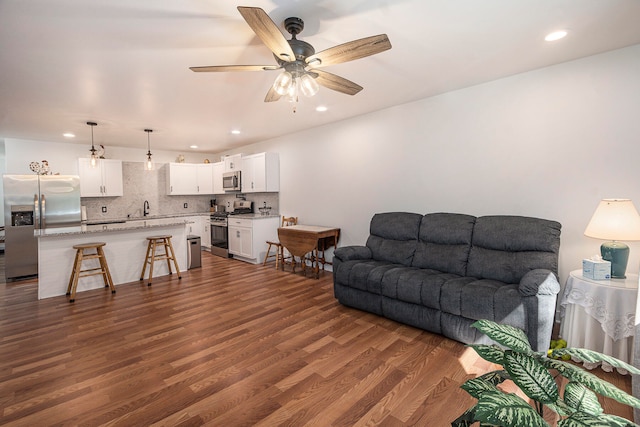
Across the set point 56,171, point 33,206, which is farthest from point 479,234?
point 56,171

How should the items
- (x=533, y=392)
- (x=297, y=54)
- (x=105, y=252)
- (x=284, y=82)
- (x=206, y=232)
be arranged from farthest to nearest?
(x=206, y=232), (x=105, y=252), (x=284, y=82), (x=297, y=54), (x=533, y=392)

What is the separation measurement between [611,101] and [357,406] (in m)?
3.22

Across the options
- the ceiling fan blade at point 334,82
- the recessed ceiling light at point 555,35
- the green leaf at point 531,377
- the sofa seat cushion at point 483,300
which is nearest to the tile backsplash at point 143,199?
the ceiling fan blade at point 334,82

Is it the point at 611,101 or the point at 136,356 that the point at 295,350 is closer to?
the point at 136,356

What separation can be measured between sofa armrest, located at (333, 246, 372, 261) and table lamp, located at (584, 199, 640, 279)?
2060mm

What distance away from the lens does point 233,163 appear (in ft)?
21.4

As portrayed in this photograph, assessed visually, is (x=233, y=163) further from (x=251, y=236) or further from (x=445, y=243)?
(x=445, y=243)

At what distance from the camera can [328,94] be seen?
3477mm

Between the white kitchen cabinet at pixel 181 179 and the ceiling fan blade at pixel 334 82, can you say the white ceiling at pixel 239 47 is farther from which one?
the white kitchen cabinet at pixel 181 179

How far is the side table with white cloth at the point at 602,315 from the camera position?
2105mm

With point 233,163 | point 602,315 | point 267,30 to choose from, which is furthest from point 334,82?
point 233,163

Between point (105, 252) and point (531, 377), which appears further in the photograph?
point (105, 252)

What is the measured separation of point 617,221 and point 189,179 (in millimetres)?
7348

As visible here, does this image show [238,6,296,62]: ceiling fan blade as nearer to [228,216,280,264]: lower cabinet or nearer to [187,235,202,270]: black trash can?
[228,216,280,264]: lower cabinet
